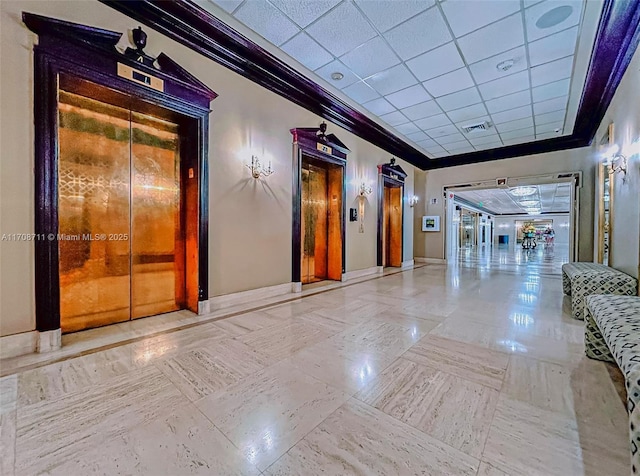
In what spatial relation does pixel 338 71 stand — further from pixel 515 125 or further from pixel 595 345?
pixel 515 125

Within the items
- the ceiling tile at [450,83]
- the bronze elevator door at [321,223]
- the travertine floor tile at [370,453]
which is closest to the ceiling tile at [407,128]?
the ceiling tile at [450,83]

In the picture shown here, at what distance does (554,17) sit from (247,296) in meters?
5.34

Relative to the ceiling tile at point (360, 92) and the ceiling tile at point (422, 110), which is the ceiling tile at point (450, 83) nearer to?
the ceiling tile at point (422, 110)

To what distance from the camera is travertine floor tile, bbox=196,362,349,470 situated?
1444mm

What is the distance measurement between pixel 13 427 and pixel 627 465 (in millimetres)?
3122

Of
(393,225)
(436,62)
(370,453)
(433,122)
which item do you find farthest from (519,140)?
(370,453)

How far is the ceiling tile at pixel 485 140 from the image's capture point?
748cm

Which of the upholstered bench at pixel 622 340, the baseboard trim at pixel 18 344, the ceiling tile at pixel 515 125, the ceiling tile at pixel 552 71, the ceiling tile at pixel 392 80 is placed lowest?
the baseboard trim at pixel 18 344

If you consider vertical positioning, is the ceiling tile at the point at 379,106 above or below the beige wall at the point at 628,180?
above

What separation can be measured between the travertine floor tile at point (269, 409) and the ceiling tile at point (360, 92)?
4.81 m

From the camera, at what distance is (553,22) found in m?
3.46

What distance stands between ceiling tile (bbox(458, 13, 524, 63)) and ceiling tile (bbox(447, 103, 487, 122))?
176 cm

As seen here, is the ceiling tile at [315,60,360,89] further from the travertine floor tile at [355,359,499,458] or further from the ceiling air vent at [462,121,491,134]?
the travertine floor tile at [355,359,499,458]

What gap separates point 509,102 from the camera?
5.55 m
